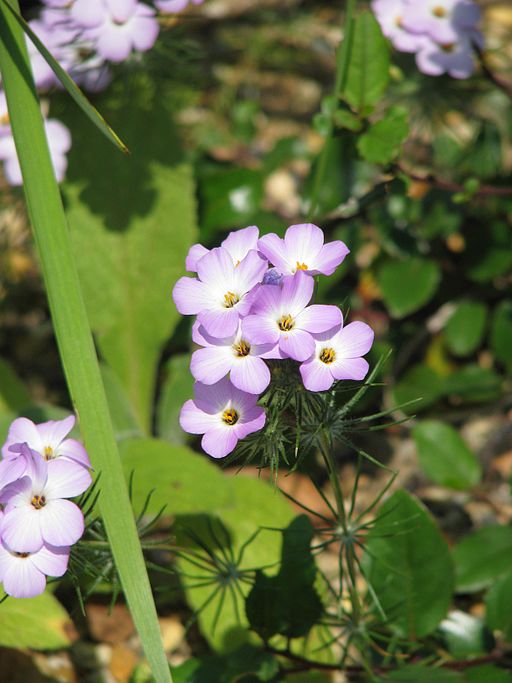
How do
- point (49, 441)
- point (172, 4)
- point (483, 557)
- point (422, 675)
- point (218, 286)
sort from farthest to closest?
point (172, 4) → point (483, 557) → point (422, 675) → point (49, 441) → point (218, 286)

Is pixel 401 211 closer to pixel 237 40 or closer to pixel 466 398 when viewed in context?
pixel 466 398

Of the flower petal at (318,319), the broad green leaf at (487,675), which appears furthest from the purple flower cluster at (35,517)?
the broad green leaf at (487,675)

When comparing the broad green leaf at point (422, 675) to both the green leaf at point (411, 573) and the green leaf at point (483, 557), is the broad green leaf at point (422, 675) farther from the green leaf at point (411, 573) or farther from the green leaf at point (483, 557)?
the green leaf at point (483, 557)

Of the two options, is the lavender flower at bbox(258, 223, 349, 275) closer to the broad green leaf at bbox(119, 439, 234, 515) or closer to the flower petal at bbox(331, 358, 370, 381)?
the flower petal at bbox(331, 358, 370, 381)

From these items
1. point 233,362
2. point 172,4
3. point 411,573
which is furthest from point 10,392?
point 233,362

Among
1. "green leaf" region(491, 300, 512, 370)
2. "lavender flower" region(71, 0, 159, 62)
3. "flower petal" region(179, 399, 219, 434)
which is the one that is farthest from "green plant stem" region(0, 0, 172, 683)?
"green leaf" region(491, 300, 512, 370)

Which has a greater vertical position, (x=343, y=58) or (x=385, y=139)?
(x=343, y=58)

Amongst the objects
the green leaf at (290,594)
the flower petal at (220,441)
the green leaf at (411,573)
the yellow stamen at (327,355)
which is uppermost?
the yellow stamen at (327,355)

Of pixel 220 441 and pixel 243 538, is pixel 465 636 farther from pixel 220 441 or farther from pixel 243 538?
pixel 220 441
